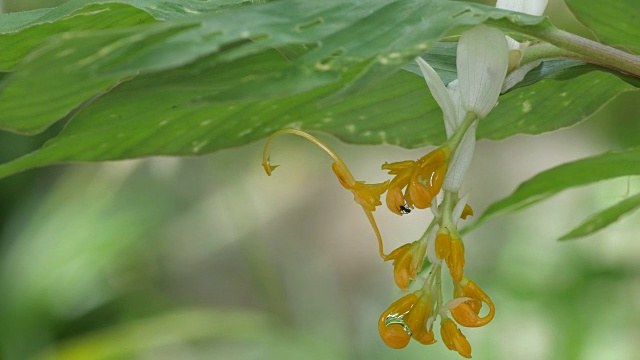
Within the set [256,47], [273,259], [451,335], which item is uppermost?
[256,47]

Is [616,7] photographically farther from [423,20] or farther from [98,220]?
[98,220]

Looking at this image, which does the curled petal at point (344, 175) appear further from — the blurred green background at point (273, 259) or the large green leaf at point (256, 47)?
the blurred green background at point (273, 259)

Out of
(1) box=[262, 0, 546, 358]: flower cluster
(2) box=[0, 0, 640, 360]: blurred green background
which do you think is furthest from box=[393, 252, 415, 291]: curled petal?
(2) box=[0, 0, 640, 360]: blurred green background

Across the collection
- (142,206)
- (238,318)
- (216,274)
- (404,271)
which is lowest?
(216,274)

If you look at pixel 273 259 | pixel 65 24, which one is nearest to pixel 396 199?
pixel 65 24

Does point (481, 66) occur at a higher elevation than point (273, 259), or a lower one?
higher

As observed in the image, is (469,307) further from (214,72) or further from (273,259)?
(273,259)

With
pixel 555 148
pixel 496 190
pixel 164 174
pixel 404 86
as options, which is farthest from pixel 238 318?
pixel 404 86
